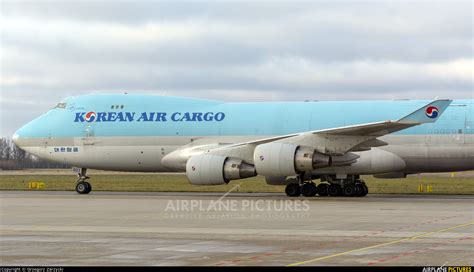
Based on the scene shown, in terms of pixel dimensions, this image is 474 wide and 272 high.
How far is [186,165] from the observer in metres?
31.0

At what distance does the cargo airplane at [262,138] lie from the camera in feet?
96.3

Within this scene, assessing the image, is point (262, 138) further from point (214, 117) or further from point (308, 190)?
point (308, 190)

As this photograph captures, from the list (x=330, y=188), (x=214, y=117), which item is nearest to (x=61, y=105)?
(x=214, y=117)

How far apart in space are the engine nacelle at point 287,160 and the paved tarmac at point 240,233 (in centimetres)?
197

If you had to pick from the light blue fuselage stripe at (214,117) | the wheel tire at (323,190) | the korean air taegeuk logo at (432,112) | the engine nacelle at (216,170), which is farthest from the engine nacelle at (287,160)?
the korean air taegeuk logo at (432,112)

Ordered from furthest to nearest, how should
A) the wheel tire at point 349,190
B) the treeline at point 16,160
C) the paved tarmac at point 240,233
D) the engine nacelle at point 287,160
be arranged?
the treeline at point 16,160, the wheel tire at point 349,190, the engine nacelle at point 287,160, the paved tarmac at point 240,233

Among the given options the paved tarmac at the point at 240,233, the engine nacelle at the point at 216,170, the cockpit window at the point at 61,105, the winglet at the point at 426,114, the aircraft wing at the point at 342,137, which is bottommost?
the paved tarmac at the point at 240,233

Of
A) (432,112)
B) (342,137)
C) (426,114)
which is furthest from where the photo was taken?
(342,137)

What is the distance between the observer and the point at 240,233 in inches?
659

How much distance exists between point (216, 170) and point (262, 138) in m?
3.07

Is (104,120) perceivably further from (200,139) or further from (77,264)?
(77,264)

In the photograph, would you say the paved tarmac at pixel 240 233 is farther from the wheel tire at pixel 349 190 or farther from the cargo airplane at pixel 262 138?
the wheel tire at pixel 349 190

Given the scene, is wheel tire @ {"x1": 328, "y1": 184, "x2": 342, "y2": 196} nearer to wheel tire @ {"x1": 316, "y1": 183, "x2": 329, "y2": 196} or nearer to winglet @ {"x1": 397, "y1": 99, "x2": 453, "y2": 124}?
wheel tire @ {"x1": 316, "y1": 183, "x2": 329, "y2": 196}

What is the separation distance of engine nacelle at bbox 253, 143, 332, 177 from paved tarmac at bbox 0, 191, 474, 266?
1.97 meters
